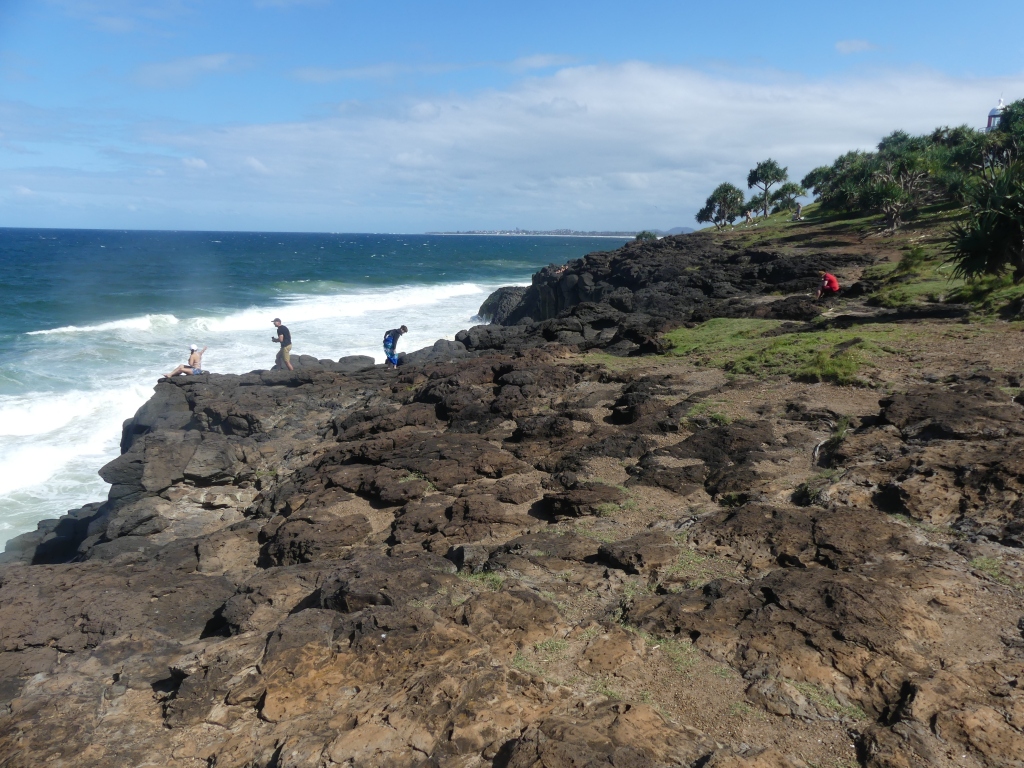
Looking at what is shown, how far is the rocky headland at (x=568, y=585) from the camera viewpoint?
453cm

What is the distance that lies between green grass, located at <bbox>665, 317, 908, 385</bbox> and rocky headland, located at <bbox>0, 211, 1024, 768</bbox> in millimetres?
137

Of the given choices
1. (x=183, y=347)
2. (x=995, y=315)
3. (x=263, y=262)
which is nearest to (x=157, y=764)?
(x=995, y=315)

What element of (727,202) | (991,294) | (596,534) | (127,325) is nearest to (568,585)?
(596,534)

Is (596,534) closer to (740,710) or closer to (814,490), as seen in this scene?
(814,490)

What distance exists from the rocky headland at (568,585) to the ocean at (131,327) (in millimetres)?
6196

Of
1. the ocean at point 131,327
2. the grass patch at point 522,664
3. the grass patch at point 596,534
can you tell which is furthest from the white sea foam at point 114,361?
the grass patch at point 522,664

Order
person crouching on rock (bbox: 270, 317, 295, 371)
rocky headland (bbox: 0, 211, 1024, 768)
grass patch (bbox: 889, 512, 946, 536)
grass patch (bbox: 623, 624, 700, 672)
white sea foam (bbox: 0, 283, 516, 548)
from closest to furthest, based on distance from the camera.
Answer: rocky headland (bbox: 0, 211, 1024, 768) → grass patch (bbox: 623, 624, 700, 672) → grass patch (bbox: 889, 512, 946, 536) → white sea foam (bbox: 0, 283, 516, 548) → person crouching on rock (bbox: 270, 317, 295, 371)

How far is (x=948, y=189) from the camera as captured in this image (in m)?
36.5

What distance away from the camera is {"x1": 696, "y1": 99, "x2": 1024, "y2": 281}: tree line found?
583 inches

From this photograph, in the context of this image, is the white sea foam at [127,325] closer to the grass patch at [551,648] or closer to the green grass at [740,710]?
the grass patch at [551,648]

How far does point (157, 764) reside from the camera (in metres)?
4.61

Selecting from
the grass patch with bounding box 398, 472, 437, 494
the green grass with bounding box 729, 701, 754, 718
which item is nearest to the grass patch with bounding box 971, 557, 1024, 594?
the green grass with bounding box 729, 701, 754, 718

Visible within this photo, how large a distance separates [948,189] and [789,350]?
29756 mm

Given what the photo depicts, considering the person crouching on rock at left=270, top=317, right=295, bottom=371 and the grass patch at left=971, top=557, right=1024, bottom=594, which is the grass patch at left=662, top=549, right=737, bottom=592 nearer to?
the grass patch at left=971, top=557, right=1024, bottom=594
